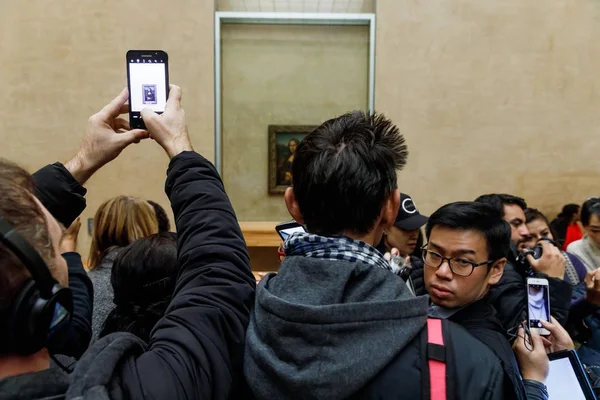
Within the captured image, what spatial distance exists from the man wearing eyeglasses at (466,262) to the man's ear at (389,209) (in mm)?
875

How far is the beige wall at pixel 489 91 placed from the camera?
24.5ft

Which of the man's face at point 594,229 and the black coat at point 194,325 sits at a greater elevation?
the black coat at point 194,325

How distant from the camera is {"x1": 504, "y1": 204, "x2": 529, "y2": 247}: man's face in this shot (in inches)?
148

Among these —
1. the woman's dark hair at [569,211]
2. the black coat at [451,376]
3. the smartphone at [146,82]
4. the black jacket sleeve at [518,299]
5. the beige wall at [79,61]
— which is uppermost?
the beige wall at [79,61]

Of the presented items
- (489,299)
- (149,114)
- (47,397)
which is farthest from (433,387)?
(489,299)

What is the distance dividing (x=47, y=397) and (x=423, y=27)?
24.4 ft

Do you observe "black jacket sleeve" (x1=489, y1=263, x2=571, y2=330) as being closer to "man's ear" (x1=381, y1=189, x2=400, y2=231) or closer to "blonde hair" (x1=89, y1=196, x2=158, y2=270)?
Answer: "man's ear" (x1=381, y1=189, x2=400, y2=231)

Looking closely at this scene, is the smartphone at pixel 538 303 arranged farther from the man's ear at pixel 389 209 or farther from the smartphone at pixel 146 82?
the smartphone at pixel 146 82

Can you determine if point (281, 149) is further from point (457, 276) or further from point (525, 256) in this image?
point (457, 276)

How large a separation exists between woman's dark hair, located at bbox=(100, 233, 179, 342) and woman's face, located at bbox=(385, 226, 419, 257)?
72.8 inches

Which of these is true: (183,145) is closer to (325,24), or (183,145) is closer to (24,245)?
(24,245)

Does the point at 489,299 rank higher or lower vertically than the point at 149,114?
lower

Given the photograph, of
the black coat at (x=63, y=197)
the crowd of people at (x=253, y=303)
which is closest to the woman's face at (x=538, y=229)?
the crowd of people at (x=253, y=303)

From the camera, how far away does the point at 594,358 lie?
2.89 meters
